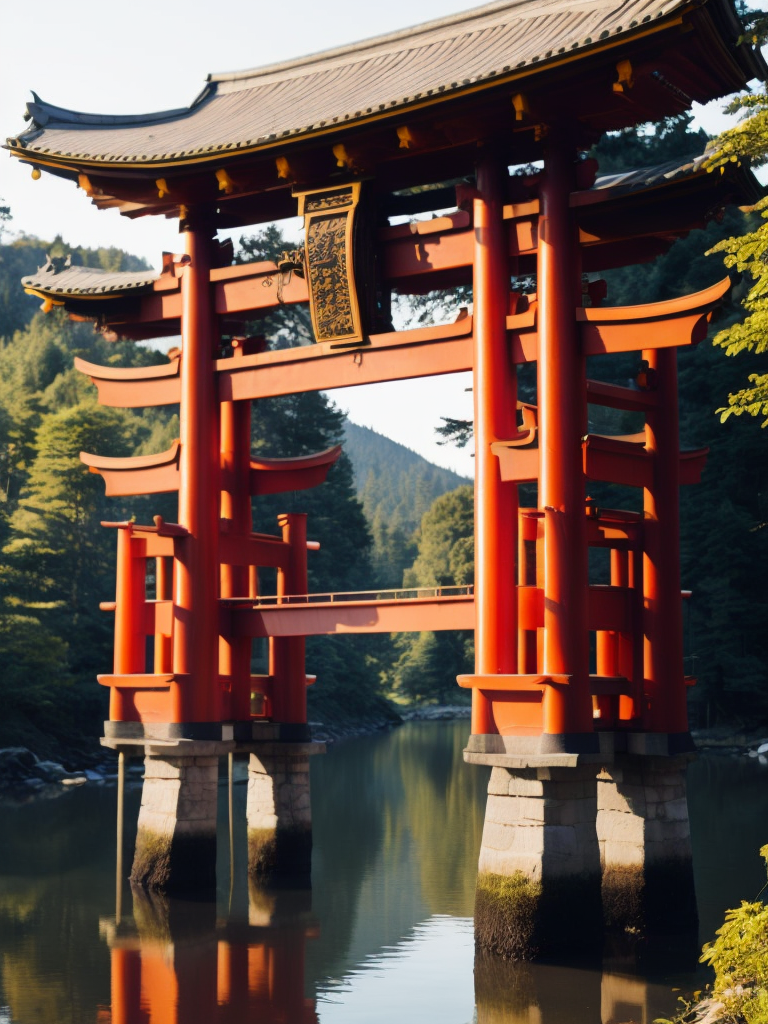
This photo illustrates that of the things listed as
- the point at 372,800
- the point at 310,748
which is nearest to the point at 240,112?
the point at 310,748

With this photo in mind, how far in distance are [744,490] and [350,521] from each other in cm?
2158

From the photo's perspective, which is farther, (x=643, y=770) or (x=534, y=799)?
(x=643, y=770)

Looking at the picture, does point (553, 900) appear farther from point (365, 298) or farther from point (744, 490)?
point (744, 490)

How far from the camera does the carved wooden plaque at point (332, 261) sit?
655 inches

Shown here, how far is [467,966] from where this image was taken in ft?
47.7

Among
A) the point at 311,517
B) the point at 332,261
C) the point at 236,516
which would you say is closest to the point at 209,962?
the point at 236,516

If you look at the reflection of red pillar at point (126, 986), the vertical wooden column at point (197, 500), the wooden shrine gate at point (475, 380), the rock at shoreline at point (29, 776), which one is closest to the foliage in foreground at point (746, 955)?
the wooden shrine gate at point (475, 380)

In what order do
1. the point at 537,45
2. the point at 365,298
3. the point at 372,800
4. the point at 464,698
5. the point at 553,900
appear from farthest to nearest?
the point at 464,698
the point at 372,800
the point at 365,298
the point at 537,45
the point at 553,900

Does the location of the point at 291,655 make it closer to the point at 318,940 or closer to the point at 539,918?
the point at 318,940

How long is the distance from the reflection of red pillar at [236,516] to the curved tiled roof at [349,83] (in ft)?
12.0

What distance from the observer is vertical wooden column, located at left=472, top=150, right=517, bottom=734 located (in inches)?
591

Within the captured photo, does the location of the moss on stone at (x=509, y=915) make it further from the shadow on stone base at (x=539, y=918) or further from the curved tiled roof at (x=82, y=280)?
the curved tiled roof at (x=82, y=280)

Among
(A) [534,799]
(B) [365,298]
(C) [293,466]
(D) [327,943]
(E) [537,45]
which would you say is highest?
(E) [537,45]

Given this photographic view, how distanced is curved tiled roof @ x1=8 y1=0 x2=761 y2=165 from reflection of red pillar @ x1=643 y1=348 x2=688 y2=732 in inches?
156
